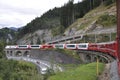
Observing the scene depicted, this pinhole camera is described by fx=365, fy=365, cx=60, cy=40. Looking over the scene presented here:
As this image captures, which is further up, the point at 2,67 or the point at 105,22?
the point at 105,22

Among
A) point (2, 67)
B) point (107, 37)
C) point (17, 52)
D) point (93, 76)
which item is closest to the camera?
point (93, 76)

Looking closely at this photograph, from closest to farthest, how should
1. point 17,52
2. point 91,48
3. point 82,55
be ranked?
point 91,48
point 82,55
point 17,52

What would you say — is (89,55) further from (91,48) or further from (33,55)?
(33,55)

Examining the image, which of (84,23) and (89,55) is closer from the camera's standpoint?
(89,55)

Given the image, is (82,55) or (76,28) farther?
(76,28)

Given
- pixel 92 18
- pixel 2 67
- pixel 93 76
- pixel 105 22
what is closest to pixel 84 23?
pixel 92 18

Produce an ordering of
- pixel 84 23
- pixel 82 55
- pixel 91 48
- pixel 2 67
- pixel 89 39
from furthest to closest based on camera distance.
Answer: pixel 84 23, pixel 89 39, pixel 82 55, pixel 91 48, pixel 2 67

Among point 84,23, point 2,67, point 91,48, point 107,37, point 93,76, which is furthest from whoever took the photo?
point 84,23

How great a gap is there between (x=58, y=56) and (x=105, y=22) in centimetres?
3479

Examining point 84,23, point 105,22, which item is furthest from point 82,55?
point 84,23

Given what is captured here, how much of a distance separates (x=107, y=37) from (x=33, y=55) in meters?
26.6

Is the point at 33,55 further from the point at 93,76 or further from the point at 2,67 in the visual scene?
the point at 93,76

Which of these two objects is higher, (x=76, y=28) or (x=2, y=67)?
(x=76, y=28)

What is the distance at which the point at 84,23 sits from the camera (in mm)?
141500
